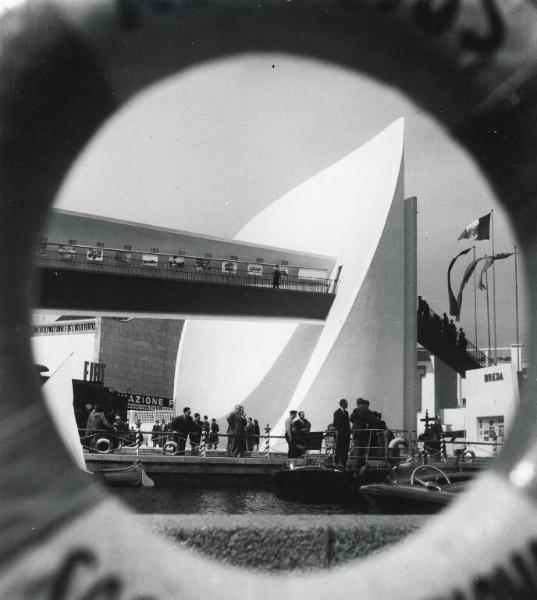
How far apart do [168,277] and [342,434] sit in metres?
9.55

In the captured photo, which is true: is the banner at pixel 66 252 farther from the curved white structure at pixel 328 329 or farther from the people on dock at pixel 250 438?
the curved white structure at pixel 328 329

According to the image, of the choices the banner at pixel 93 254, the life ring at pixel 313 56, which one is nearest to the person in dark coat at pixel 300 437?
the banner at pixel 93 254

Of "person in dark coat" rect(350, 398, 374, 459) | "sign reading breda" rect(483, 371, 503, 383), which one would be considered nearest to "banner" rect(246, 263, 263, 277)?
"sign reading breda" rect(483, 371, 503, 383)

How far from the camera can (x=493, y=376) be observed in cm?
1220

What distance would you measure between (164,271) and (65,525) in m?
16.7

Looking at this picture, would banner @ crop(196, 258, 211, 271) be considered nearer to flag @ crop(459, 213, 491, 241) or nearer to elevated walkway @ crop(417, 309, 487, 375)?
elevated walkway @ crop(417, 309, 487, 375)

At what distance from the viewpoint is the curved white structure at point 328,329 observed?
1945 centimetres

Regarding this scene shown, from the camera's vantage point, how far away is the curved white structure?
19.5 meters

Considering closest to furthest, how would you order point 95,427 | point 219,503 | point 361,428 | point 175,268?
point 219,503
point 361,428
point 95,427
point 175,268

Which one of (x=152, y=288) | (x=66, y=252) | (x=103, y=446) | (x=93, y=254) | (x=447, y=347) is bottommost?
(x=103, y=446)

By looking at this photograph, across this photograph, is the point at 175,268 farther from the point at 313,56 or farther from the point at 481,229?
the point at 313,56

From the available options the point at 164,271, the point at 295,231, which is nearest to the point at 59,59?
the point at 164,271

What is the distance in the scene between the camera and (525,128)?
141 centimetres

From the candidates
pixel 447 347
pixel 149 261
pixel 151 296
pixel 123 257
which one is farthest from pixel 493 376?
pixel 149 261
